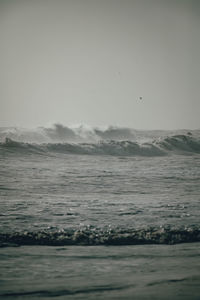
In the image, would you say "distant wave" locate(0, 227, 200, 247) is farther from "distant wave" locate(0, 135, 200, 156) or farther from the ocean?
"distant wave" locate(0, 135, 200, 156)

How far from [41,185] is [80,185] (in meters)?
1.23

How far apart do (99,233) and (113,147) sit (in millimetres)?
15653

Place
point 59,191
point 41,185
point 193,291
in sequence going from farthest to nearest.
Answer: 1. point 41,185
2. point 59,191
3. point 193,291

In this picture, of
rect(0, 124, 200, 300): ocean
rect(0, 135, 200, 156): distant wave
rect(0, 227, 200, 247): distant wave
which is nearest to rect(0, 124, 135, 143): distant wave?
rect(0, 135, 200, 156): distant wave

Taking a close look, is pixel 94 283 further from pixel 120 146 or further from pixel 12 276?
pixel 120 146

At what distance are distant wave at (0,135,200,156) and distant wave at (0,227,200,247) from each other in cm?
1294

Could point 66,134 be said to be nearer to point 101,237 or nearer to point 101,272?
point 101,237

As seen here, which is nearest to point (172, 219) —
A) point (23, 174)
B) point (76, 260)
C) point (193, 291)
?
point (76, 260)

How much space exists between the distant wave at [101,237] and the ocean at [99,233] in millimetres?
14

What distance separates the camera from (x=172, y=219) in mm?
6059

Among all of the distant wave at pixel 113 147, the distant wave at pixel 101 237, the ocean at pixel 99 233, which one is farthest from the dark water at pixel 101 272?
the distant wave at pixel 113 147

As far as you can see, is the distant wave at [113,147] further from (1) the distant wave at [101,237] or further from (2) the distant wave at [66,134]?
(1) the distant wave at [101,237]

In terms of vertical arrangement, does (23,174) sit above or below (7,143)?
below

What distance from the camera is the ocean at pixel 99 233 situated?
303 cm
